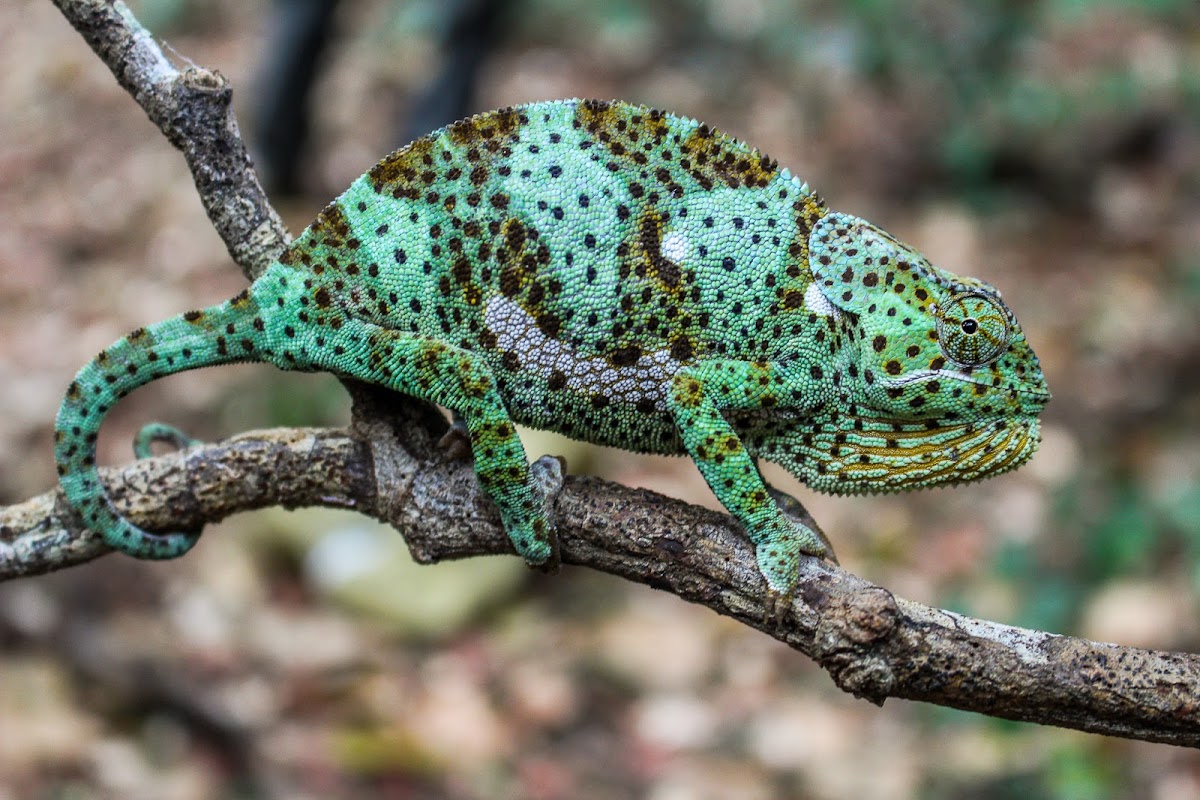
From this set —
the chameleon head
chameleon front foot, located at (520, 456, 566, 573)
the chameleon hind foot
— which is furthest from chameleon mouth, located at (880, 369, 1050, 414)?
the chameleon hind foot

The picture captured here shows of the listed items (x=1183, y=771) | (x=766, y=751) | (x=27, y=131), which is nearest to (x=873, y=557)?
(x=766, y=751)

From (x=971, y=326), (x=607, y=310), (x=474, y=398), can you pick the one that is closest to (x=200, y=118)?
(x=474, y=398)

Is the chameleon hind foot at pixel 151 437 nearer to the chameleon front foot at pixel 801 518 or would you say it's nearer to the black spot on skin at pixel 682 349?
the black spot on skin at pixel 682 349

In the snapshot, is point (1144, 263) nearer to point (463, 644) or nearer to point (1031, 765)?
point (1031, 765)

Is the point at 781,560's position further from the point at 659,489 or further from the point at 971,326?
the point at 659,489

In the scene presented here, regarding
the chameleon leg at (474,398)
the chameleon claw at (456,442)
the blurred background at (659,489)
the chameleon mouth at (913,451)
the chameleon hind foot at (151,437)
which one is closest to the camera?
the chameleon leg at (474,398)

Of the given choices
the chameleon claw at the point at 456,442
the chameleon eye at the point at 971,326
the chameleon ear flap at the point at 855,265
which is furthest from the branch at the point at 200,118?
the chameleon eye at the point at 971,326

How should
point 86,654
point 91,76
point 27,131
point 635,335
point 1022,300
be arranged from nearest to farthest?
point 635,335 → point 86,654 → point 1022,300 → point 27,131 → point 91,76
